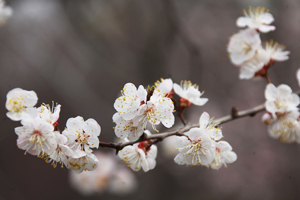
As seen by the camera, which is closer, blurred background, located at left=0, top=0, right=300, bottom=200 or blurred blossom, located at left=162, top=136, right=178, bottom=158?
blurred blossom, located at left=162, top=136, right=178, bottom=158

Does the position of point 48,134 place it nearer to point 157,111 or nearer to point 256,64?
point 157,111

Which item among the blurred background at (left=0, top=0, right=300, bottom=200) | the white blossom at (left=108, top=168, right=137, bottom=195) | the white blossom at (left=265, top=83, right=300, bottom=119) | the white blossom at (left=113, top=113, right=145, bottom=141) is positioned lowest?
the white blossom at (left=113, top=113, right=145, bottom=141)

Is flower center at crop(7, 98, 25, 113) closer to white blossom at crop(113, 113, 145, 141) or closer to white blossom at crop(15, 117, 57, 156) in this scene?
white blossom at crop(15, 117, 57, 156)

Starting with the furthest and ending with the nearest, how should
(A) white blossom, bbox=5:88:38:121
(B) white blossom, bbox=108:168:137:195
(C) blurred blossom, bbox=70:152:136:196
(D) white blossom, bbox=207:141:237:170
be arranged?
(B) white blossom, bbox=108:168:137:195 → (C) blurred blossom, bbox=70:152:136:196 → (D) white blossom, bbox=207:141:237:170 → (A) white blossom, bbox=5:88:38:121

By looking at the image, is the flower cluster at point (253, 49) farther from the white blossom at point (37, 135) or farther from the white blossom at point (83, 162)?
the white blossom at point (37, 135)

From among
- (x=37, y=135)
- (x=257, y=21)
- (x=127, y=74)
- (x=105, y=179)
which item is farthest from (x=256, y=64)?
(x=127, y=74)

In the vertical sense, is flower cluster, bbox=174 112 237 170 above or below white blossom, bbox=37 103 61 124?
below

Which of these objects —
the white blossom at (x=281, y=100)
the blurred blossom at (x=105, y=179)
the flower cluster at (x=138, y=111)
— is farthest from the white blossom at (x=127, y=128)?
the blurred blossom at (x=105, y=179)

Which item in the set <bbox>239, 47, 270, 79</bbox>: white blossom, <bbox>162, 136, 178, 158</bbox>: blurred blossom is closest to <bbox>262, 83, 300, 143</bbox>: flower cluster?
<bbox>239, 47, 270, 79</bbox>: white blossom
